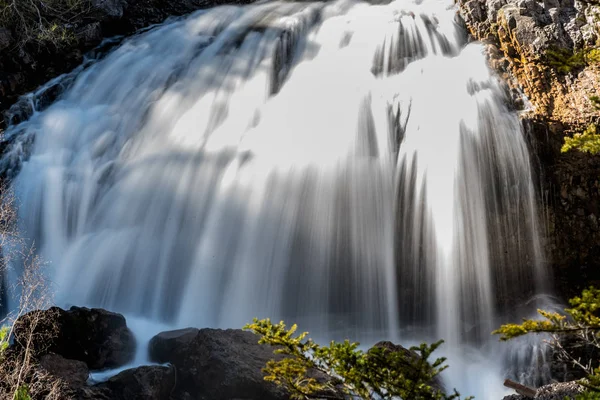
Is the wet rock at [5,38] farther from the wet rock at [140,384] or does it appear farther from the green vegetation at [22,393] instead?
the green vegetation at [22,393]

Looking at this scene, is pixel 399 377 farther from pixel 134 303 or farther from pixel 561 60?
pixel 134 303

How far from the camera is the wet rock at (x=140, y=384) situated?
8.16m

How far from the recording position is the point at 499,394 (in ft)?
30.5

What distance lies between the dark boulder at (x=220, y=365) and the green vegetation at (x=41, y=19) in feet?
39.2

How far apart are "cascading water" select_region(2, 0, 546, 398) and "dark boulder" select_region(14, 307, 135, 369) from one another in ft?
4.27

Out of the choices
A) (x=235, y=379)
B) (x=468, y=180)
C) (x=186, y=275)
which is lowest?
(x=235, y=379)

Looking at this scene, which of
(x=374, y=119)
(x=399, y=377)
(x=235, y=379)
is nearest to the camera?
(x=399, y=377)

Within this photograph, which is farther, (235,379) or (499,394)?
(499,394)

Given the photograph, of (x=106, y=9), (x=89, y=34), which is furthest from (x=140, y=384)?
(x=106, y=9)

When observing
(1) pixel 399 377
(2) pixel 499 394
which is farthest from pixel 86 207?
(1) pixel 399 377

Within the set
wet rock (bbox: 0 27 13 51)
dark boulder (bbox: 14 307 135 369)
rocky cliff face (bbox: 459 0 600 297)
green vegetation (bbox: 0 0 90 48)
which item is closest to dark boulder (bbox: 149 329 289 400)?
dark boulder (bbox: 14 307 135 369)

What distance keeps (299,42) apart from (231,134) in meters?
4.08

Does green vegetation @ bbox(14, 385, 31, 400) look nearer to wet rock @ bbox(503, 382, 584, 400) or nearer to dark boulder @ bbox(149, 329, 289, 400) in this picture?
dark boulder @ bbox(149, 329, 289, 400)

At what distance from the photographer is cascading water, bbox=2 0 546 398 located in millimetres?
10805
